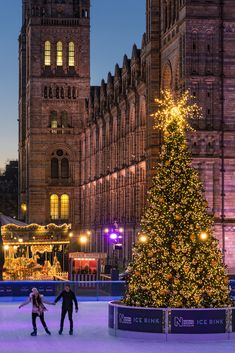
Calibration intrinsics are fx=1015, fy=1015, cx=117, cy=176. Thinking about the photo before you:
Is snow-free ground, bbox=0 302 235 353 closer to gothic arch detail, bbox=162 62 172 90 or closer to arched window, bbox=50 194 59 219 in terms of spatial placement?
gothic arch detail, bbox=162 62 172 90

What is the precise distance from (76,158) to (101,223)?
60.2 ft

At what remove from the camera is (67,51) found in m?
124

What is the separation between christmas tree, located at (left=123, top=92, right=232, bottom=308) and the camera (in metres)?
32.2

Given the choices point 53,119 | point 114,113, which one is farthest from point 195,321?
point 53,119

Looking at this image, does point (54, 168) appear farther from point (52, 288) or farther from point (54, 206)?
point (52, 288)

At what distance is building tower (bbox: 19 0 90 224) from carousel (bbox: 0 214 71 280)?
5313 cm

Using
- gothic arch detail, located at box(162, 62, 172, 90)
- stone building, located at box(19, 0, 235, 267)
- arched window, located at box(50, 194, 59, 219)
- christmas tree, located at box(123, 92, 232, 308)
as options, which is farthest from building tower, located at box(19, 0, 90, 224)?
christmas tree, located at box(123, 92, 232, 308)

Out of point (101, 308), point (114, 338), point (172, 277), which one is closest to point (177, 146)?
point (172, 277)

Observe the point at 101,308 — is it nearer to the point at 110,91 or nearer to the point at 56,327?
the point at 56,327

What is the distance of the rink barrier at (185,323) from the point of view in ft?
103

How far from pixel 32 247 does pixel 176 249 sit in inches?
1291

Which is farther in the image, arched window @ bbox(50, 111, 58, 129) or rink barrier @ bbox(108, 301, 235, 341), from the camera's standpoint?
arched window @ bbox(50, 111, 58, 129)

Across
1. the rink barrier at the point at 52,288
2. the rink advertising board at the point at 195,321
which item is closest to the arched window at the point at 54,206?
the rink barrier at the point at 52,288

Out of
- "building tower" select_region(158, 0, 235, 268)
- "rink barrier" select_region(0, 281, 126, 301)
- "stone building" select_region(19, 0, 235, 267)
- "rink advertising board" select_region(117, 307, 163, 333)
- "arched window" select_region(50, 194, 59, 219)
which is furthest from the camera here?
"arched window" select_region(50, 194, 59, 219)
